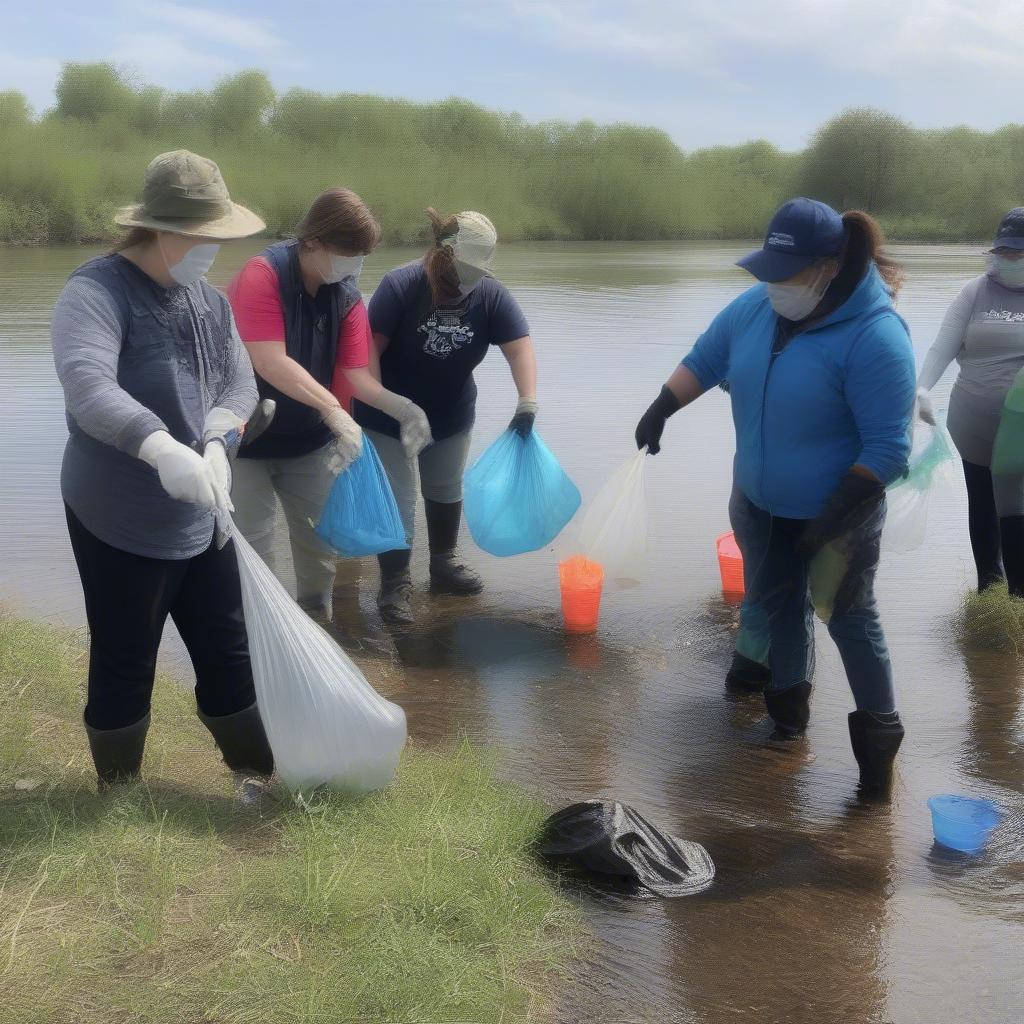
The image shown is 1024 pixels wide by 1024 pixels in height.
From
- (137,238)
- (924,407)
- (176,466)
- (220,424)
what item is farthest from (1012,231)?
(176,466)

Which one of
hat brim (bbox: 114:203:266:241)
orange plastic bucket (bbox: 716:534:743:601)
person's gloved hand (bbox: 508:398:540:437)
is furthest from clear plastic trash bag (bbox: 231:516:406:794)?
orange plastic bucket (bbox: 716:534:743:601)

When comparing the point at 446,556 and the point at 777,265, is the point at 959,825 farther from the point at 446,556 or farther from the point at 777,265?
the point at 446,556

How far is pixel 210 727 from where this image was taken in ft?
9.98

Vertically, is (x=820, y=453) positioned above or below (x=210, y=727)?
above

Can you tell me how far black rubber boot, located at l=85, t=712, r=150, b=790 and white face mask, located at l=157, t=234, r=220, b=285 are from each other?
1094 millimetres

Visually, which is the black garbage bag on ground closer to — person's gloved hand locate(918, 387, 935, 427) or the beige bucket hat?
the beige bucket hat

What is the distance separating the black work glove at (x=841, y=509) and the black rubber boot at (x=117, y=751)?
190cm

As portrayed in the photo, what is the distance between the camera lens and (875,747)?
342cm

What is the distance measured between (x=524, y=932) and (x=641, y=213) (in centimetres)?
4442

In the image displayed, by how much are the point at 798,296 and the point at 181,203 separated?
1.74m

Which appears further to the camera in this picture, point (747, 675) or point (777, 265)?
point (747, 675)

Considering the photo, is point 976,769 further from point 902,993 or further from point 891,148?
point 891,148

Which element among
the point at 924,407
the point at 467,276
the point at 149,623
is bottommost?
the point at 149,623

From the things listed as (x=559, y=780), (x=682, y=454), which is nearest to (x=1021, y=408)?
(x=559, y=780)
